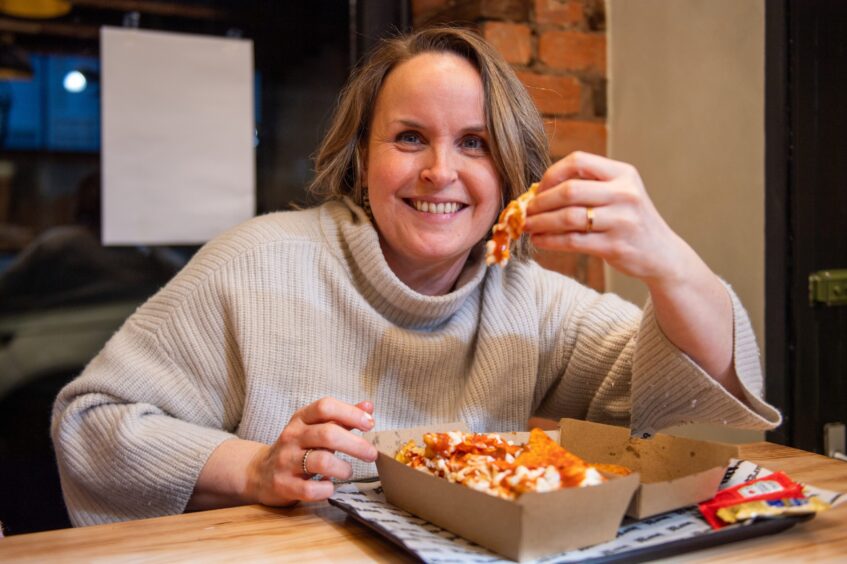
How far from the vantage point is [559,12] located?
196cm

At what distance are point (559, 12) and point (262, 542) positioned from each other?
1510 mm

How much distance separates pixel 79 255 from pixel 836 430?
1.70 metres

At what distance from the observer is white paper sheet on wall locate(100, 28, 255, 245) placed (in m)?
1.84

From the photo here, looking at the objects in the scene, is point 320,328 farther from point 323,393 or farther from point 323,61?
point 323,61

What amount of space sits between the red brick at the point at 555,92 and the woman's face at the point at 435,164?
0.61m

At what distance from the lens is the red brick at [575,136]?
1941mm

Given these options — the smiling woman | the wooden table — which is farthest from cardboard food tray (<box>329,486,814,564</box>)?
the smiling woman

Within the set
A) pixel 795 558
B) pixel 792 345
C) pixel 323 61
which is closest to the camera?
pixel 795 558

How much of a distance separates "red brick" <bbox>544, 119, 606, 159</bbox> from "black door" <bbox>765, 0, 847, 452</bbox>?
44 centimetres

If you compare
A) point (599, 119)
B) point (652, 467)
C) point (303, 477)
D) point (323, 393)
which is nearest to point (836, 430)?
point (599, 119)

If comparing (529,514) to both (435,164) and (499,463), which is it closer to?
(499,463)

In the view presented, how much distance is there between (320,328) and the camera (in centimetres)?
127

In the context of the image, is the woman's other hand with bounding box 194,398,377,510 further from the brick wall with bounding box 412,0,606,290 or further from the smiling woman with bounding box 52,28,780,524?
the brick wall with bounding box 412,0,606,290

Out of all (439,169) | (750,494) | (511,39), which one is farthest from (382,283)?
(511,39)
